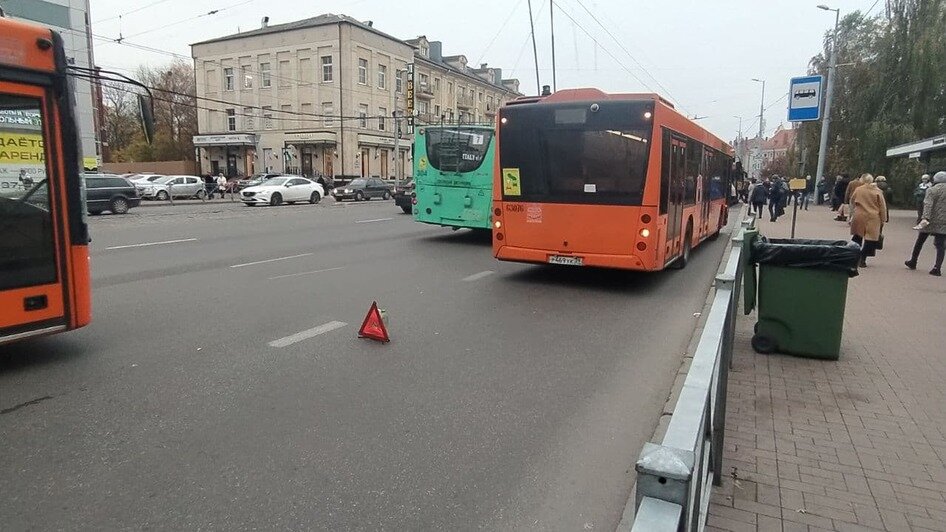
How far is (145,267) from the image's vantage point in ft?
A: 35.9

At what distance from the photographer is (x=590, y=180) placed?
30.3ft

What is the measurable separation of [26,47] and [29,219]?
1473mm

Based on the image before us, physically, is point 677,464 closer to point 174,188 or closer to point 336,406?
point 336,406

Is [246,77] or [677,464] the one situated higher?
[246,77]

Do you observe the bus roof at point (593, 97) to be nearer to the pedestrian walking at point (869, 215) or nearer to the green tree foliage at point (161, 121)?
the pedestrian walking at point (869, 215)

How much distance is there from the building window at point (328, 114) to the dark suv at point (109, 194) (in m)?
30.7

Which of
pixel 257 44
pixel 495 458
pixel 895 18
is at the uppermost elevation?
pixel 257 44

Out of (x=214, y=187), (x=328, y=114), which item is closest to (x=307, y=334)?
(x=214, y=187)

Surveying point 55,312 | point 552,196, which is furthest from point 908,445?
point 55,312

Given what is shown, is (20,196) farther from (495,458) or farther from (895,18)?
(895,18)

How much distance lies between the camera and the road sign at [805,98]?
10.7 meters

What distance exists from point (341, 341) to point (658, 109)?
18.6 ft

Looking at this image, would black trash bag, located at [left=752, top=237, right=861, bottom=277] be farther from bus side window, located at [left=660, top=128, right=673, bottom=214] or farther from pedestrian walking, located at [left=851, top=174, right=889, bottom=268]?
pedestrian walking, located at [left=851, top=174, right=889, bottom=268]

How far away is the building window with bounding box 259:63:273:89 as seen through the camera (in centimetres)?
5756
